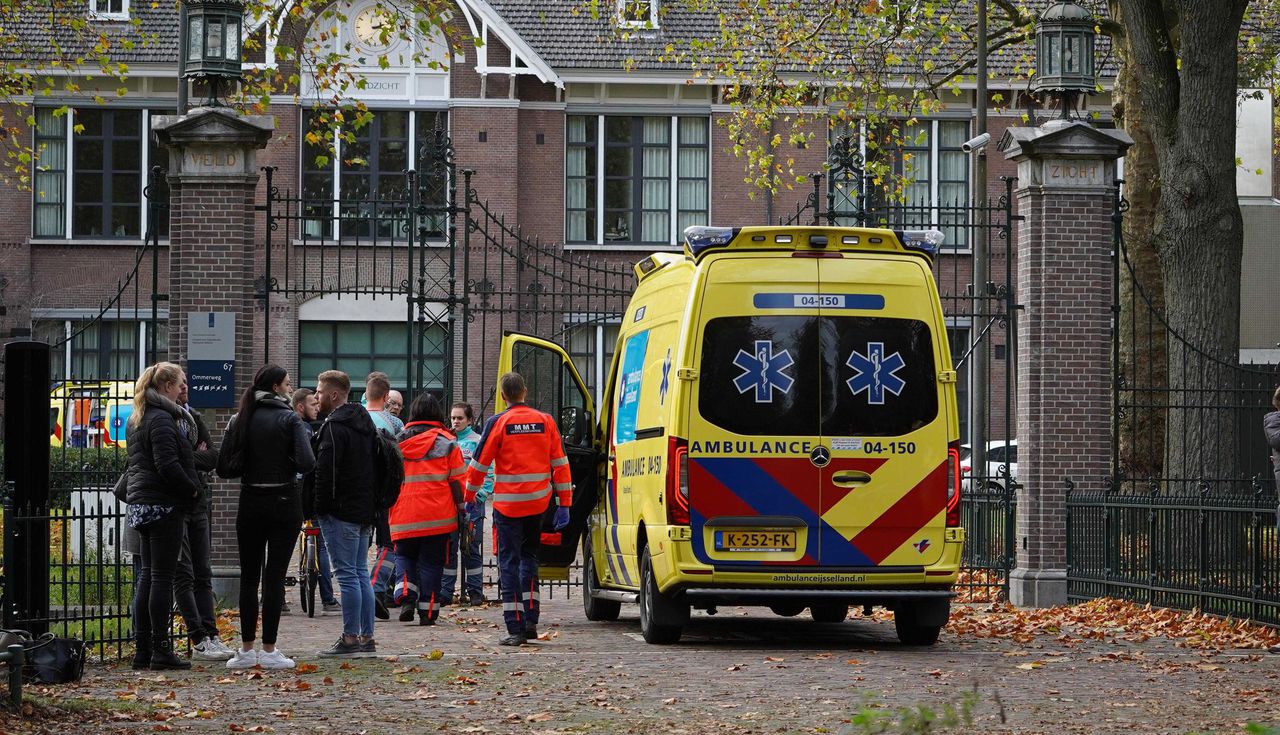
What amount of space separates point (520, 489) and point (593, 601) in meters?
2.27

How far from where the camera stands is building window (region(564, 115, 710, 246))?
3522cm

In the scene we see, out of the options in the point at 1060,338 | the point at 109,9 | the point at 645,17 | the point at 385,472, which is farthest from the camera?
the point at 109,9

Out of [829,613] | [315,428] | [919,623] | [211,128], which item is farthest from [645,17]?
[919,623]

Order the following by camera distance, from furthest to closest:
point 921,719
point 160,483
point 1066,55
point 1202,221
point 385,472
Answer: point 1202,221, point 1066,55, point 385,472, point 160,483, point 921,719

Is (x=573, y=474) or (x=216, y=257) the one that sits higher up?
(x=216, y=257)

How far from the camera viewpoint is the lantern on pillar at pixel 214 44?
47.3 ft

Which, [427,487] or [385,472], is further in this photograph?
[427,487]

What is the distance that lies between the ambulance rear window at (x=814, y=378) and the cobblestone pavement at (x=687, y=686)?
1.42 metres

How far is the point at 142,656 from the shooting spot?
34.9 feet

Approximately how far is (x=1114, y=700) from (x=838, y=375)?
300 centimetres

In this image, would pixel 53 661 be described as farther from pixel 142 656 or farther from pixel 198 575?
pixel 198 575

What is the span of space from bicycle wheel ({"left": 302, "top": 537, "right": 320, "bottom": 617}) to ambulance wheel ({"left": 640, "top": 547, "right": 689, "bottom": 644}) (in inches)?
125

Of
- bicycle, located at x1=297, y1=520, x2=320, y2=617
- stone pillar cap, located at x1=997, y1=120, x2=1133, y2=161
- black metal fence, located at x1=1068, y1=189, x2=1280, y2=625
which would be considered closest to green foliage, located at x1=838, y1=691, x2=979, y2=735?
black metal fence, located at x1=1068, y1=189, x2=1280, y2=625

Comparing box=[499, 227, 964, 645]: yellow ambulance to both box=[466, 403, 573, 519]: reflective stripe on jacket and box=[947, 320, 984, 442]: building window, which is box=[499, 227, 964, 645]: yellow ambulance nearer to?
box=[466, 403, 573, 519]: reflective stripe on jacket
